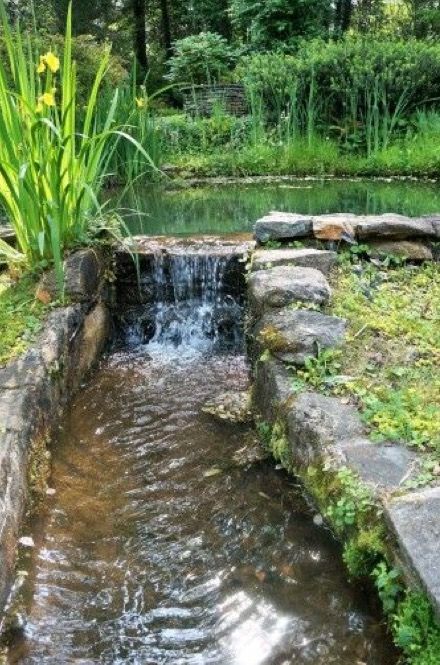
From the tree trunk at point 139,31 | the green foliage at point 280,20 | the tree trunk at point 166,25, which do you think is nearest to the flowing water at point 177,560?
the green foliage at point 280,20

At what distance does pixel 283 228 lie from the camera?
381 cm

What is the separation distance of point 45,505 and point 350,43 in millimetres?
9431

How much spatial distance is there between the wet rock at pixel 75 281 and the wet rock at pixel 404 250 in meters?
1.70

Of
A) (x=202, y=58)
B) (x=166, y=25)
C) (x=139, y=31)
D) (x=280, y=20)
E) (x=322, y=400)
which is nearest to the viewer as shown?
(x=322, y=400)

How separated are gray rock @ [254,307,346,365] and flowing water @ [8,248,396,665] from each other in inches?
17.5

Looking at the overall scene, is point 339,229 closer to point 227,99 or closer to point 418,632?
point 418,632

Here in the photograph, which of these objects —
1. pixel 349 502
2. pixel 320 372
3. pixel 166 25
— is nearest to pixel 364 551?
pixel 349 502

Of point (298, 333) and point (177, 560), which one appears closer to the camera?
point (177, 560)

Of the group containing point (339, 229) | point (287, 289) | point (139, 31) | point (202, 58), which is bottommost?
point (287, 289)

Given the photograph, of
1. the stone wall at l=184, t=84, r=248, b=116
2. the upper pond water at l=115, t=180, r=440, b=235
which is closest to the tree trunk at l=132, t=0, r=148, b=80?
the stone wall at l=184, t=84, r=248, b=116

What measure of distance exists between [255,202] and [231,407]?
13.0 feet

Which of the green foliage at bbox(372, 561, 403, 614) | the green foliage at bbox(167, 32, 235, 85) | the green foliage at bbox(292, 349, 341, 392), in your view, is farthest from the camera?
the green foliage at bbox(167, 32, 235, 85)

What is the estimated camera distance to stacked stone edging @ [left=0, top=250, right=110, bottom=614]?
79.9 inches

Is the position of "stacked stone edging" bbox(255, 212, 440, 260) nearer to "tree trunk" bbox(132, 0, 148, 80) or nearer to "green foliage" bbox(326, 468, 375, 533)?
"green foliage" bbox(326, 468, 375, 533)
